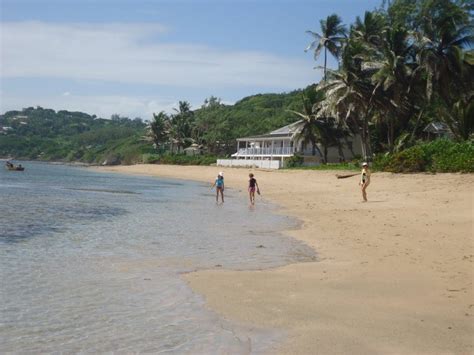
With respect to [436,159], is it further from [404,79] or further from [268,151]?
[268,151]

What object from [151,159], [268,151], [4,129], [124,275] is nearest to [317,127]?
[268,151]

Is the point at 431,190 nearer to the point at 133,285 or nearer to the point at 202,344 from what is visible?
the point at 133,285

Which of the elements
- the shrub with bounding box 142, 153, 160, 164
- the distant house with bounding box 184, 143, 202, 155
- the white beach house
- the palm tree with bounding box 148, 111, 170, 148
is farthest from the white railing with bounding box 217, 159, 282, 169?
the palm tree with bounding box 148, 111, 170, 148

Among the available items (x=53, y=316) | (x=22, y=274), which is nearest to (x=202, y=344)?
(x=53, y=316)

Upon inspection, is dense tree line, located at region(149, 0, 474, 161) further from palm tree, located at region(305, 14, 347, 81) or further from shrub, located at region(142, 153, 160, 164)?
shrub, located at region(142, 153, 160, 164)

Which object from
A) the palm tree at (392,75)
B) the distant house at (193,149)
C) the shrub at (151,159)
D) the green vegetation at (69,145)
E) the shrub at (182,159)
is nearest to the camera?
the palm tree at (392,75)

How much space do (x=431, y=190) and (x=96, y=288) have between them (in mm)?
17072

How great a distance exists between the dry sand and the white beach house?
35.4m

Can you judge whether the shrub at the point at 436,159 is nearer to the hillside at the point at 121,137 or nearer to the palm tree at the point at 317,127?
the palm tree at the point at 317,127

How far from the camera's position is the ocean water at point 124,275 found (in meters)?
5.25

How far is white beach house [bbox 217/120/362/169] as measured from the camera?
51.2 metres

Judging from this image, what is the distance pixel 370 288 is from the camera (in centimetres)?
723

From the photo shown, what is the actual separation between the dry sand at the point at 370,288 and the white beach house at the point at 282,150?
116ft

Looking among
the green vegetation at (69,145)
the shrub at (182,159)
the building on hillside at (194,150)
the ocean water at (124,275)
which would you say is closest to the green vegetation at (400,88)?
the ocean water at (124,275)
